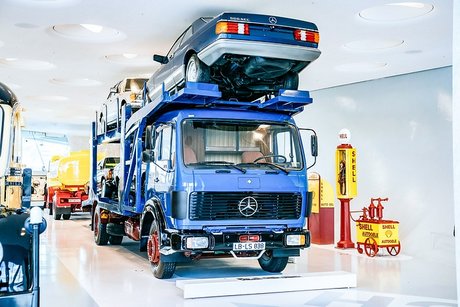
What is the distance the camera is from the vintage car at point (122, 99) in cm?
945

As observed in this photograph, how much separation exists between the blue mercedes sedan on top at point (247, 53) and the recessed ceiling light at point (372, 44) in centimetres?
299

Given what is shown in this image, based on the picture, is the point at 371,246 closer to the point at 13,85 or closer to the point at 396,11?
the point at 396,11

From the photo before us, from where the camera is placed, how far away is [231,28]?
6.16 metres

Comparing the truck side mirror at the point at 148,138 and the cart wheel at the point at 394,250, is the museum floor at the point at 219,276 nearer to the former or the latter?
the cart wheel at the point at 394,250

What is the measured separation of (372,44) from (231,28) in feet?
14.7

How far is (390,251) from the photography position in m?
9.45

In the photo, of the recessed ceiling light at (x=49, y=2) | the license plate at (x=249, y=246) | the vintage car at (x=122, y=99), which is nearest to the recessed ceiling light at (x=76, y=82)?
the vintage car at (x=122, y=99)

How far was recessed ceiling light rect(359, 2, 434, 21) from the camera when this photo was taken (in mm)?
7634

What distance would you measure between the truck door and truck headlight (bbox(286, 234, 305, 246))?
160 centimetres

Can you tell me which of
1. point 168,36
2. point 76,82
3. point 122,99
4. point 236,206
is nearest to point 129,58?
point 122,99

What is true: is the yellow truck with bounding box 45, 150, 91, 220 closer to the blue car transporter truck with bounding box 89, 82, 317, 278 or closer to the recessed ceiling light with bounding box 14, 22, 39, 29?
the recessed ceiling light with bounding box 14, 22, 39, 29

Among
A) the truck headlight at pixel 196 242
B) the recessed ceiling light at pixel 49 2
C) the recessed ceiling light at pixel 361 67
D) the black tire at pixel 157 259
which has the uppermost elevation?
the recessed ceiling light at pixel 49 2

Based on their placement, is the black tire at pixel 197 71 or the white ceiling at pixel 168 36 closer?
the black tire at pixel 197 71

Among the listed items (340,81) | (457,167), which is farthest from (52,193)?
(457,167)
